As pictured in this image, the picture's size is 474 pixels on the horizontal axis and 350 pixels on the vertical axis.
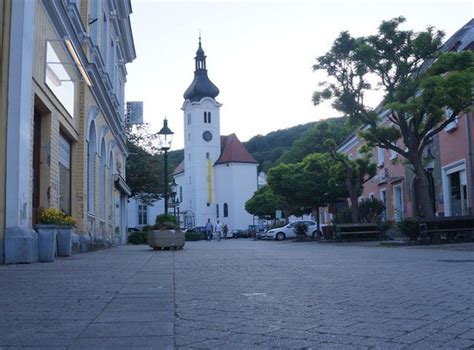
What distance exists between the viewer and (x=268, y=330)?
421 cm

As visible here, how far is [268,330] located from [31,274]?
502 cm

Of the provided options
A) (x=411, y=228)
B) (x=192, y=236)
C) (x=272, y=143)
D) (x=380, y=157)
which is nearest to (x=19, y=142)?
(x=411, y=228)

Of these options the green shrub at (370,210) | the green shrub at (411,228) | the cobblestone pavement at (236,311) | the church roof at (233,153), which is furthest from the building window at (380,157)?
the church roof at (233,153)

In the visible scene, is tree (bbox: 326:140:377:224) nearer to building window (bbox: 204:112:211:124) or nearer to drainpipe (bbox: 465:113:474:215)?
drainpipe (bbox: 465:113:474:215)

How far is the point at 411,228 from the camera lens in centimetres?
1925

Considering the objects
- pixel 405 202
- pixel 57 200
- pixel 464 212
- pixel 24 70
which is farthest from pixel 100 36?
pixel 405 202

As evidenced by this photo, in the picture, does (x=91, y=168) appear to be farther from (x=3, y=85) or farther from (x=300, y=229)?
(x=300, y=229)

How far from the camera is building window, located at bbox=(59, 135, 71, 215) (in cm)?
1525

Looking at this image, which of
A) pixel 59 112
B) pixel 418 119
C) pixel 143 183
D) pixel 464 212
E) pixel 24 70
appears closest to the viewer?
pixel 24 70

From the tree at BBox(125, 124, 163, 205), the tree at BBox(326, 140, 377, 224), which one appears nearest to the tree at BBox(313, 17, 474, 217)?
the tree at BBox(326, 140, 377, 224)

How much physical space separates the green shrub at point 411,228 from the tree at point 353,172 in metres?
7.63

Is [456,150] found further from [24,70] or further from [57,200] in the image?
[24,70]

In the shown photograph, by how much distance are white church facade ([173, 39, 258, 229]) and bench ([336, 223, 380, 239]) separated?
5884 centimetres

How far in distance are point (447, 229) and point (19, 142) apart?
14.7 m
